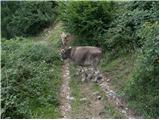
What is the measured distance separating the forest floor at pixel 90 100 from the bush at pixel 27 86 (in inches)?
11.7

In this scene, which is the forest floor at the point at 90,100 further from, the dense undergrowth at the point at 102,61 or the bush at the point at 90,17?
the bush at the point at 90,17

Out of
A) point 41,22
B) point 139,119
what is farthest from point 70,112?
point 41,22

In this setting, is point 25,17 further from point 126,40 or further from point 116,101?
point 116,101

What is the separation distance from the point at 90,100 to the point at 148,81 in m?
2.05

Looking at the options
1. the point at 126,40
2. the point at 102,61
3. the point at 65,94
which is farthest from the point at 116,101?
the point at 126,40

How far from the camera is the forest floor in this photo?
9.29 meters

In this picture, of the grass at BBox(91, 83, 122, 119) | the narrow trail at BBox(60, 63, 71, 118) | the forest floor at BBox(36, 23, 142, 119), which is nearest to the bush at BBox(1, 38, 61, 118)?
the narrow trail at BBox(60, 63, 71, 118)

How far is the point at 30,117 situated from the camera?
29.7 ft

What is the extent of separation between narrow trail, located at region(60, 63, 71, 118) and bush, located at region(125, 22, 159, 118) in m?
1.74

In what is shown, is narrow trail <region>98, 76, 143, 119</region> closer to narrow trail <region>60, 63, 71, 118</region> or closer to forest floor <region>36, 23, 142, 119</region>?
forest floor <region>36, 23, 142, 119</region>

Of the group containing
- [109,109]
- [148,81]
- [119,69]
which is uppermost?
[148,81]

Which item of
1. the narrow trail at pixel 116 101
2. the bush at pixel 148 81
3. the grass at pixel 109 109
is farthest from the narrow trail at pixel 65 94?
the bush at pixel 148 81

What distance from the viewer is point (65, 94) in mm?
11062

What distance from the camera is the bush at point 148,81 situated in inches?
335
